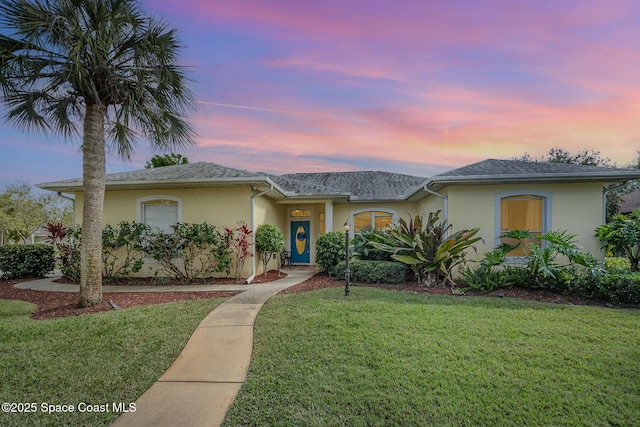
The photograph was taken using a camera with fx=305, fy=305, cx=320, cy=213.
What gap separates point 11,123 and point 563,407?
1092 cm

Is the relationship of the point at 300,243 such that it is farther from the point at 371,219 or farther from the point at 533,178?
the point at 533,178

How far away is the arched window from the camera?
13031 mm

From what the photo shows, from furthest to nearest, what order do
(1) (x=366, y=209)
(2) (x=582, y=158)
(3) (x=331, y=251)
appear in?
1. (2) (x=582, y=158)
2. (1) (x=366, y=209)
3. (3) (x=331, y=251)

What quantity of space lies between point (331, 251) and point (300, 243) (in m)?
4.29

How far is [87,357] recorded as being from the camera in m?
3.89

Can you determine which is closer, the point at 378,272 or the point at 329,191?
the point at 378,272

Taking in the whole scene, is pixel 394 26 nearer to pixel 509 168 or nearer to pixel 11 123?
pixel 509 168

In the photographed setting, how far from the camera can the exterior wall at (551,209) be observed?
881 cm

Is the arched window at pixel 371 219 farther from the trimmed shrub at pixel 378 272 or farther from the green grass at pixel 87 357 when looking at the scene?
the green grass at pixel 87 357

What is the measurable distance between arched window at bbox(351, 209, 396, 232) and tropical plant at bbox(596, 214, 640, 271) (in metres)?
6.61

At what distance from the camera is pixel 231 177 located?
9078 millimetres

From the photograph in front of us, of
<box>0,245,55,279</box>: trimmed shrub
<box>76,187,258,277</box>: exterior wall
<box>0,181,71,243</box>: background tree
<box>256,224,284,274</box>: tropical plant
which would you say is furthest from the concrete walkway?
<box>0,181,71,243</box>: background tree

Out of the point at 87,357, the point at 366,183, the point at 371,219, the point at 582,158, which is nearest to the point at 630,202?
the point at 582,158

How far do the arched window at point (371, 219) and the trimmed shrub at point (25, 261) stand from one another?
37.7 feet
